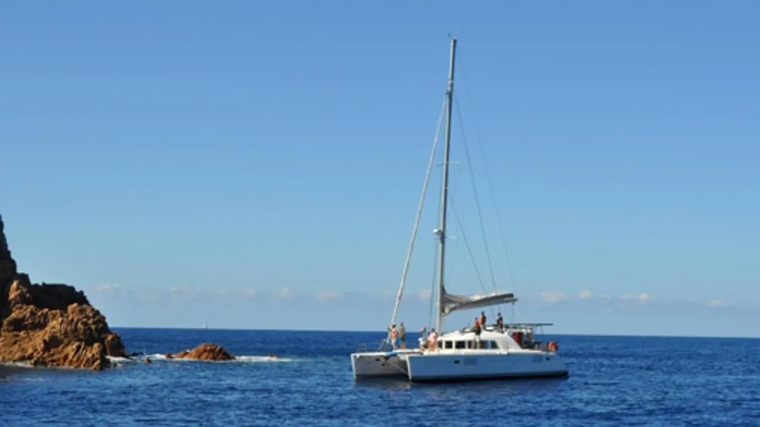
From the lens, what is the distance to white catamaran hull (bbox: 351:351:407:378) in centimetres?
6003

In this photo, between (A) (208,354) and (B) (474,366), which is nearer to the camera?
(B) (474,366)

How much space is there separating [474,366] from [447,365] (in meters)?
1.92

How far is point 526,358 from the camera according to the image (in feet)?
206

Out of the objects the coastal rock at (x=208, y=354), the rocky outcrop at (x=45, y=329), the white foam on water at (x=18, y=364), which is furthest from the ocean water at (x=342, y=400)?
the coastal rock at (x=208, y=354)

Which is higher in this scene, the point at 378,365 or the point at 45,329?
the point at 45,329

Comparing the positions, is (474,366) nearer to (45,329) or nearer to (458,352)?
(458,352)

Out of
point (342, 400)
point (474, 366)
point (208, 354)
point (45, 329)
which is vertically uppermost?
point (45, 329)

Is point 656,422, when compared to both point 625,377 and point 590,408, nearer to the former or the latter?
point 590,408

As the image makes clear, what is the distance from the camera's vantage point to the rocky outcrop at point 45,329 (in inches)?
2989

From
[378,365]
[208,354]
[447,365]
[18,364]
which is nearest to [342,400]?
[378,365]

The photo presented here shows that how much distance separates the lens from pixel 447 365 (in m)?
58.5

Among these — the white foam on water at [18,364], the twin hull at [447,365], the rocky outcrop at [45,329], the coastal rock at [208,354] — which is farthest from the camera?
the coastal rock at [208,354]

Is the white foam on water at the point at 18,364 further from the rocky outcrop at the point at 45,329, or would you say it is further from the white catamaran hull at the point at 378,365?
the white catamaran hull at the point at 378,365

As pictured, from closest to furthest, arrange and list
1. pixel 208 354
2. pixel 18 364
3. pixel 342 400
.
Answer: pixel 342 400
pixel 18 364
pixel 208 354
